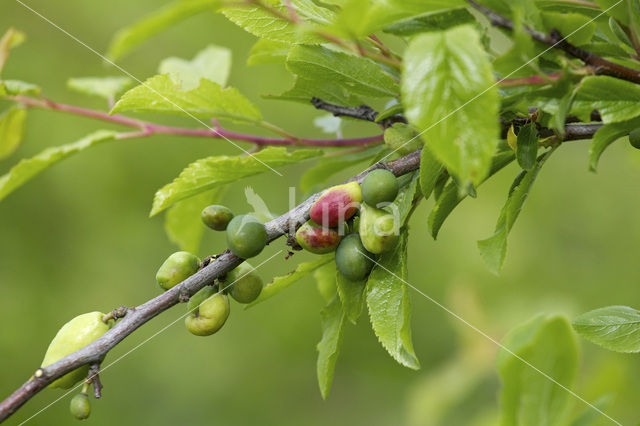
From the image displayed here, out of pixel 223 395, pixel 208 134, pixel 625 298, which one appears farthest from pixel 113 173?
pixel 625 298

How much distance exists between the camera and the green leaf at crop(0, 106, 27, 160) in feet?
5.53

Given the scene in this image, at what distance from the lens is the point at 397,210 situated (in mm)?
1010

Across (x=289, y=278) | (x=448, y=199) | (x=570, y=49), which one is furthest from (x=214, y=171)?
(x=570, y=49)

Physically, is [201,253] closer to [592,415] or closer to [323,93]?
[323,93]

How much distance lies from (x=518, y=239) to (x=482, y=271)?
25 cm

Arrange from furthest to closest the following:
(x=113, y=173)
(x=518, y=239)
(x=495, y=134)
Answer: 1. (x=113, y=173)
2. (x=518, y=239)
3. (x=495, y=134)

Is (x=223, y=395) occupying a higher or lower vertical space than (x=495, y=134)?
lower

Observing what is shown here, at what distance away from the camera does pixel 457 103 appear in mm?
691

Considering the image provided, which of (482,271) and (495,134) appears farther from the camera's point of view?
(482,271)

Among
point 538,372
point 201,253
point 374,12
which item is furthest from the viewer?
point 201,253

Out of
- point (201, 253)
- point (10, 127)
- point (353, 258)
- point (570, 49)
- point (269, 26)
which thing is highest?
point (10, 127)

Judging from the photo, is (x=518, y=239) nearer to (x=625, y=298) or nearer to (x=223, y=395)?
(x=625, y=298)

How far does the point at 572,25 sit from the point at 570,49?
4cm

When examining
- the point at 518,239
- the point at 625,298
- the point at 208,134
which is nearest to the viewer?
the point at 208,134
